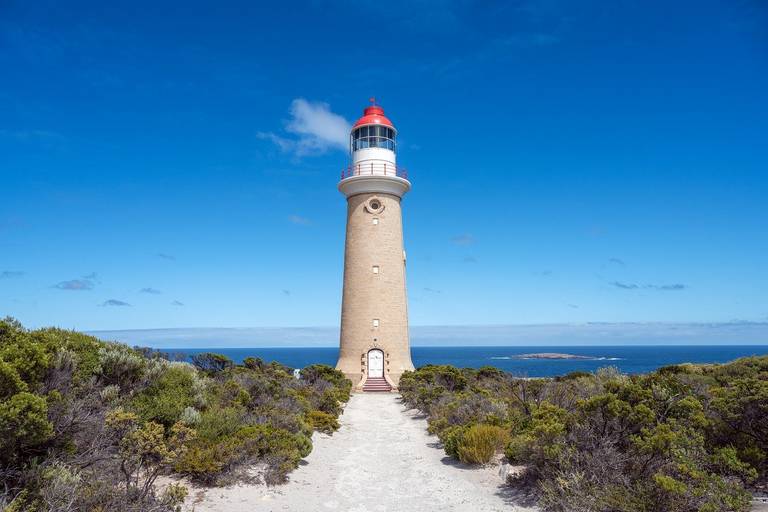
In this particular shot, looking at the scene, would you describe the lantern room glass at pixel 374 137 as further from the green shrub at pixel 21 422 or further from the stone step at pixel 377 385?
the green shrub at pixel 21 422

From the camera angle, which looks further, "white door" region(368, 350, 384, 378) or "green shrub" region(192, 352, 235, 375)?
"white door" region(368, 350, 384, 378)

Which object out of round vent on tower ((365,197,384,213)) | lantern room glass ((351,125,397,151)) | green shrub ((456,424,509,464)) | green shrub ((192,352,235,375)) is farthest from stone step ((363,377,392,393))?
green shrub ((456,424,509,464))

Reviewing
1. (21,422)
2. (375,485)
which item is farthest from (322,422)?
(21,422)

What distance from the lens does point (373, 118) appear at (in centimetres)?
2433

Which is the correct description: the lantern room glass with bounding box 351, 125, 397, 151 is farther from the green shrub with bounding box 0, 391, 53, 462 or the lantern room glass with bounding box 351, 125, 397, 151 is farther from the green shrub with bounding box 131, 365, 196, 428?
the green shrub with bounding box 0, 391, 53, 462

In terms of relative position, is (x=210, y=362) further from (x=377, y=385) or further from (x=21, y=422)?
(x=21, y=422)

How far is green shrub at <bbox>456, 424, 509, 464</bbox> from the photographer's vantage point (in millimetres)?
9273

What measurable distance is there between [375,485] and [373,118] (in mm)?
19333

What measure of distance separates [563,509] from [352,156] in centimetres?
2077

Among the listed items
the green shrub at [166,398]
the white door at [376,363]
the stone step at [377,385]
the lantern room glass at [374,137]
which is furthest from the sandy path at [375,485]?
the lantern room glass at [374,137]

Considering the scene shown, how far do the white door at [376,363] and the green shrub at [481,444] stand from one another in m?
13.6

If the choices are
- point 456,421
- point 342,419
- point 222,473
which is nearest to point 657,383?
point 456,421

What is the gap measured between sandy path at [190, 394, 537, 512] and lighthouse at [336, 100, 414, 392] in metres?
10.7

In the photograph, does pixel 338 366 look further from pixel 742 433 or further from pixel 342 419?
pixel 742 433
